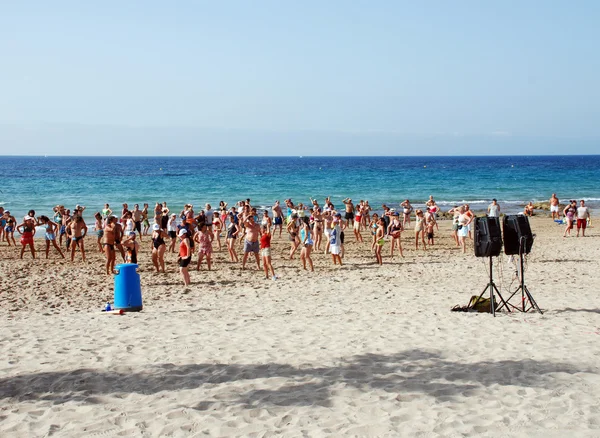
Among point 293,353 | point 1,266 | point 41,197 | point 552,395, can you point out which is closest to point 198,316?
point 293,353

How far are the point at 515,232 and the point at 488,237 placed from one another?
53 centimetres

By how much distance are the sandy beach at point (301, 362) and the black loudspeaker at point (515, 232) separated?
106 cm

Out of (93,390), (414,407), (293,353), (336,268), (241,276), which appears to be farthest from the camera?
(336,268)

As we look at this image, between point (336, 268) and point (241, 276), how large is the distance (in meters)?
2.40

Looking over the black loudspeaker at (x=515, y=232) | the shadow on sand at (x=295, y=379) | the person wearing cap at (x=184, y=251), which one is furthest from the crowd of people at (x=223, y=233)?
the shadow on sand at (x=295, y=379)

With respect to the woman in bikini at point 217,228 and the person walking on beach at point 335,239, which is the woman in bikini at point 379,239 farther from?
the woman in bikini at point 217,228

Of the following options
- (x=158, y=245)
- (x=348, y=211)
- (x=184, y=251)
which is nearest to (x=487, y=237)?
(x=184, y=251)

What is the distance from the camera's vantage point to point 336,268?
48.5ft

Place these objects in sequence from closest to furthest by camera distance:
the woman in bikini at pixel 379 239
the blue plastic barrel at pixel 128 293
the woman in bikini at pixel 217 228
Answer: the blue plastic barrel at pixel 128 293, the woman in bikini at pixel 379 239, the woman in bikini at pixel 217 228

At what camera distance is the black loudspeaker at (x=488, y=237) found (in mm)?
8641

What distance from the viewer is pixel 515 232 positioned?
8.91 m

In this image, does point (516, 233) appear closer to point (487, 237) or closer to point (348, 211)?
point (487, 237)

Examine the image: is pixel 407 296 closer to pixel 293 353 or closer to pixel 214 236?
pixel 293 353

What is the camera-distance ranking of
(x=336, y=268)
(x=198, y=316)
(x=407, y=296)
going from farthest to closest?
1. (x=336, y=268)
2. (x=407, y=296)
3. (x=198, y=316)
